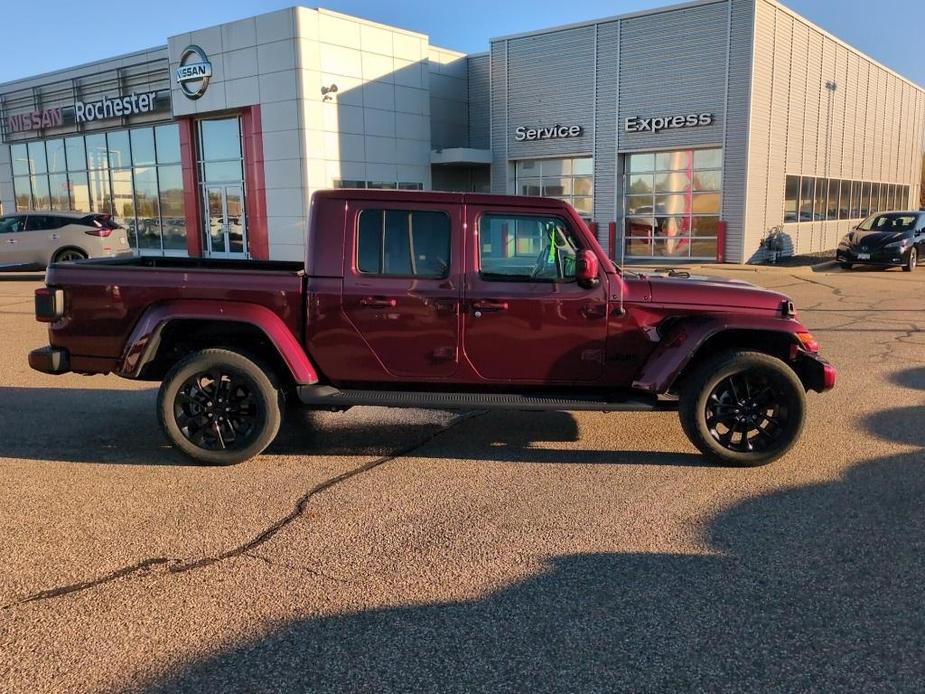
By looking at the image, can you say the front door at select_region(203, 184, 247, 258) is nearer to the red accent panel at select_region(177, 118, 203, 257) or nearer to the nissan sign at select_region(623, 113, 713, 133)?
the red accent panel at select_region(177, 118, 203, 257)

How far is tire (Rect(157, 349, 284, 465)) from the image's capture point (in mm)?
5254

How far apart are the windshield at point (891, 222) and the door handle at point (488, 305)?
19.9 meters

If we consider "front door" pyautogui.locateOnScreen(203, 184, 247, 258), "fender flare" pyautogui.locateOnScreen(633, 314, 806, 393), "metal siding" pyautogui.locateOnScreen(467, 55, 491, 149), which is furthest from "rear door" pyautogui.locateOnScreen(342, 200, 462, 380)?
"metal siding" pyautogui.locateOnScreen(467, 55, 491, 149)

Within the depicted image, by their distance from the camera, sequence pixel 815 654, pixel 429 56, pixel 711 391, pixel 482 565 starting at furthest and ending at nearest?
1. pixel 429 56
2. pixel 711 391
3. pixel 482 565
4. pixel 815 654

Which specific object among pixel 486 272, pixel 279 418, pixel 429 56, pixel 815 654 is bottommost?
pixel 815 654

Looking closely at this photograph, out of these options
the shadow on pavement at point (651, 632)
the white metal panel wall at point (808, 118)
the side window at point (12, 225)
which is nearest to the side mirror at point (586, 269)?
the shadow on pavement at point (651, 632)

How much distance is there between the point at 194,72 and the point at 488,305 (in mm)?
22044

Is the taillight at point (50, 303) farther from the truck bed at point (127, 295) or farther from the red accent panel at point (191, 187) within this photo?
the red accent panel at point (191, 187)

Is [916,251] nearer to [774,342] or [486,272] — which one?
[774,342]

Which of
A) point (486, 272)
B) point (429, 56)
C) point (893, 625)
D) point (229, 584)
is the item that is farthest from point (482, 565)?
point (429, 56)

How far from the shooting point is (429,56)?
26406 mm

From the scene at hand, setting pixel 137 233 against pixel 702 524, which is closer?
pixel 702 524

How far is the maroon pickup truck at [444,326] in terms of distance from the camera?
5227 millimetres

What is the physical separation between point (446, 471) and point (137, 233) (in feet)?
86.9
